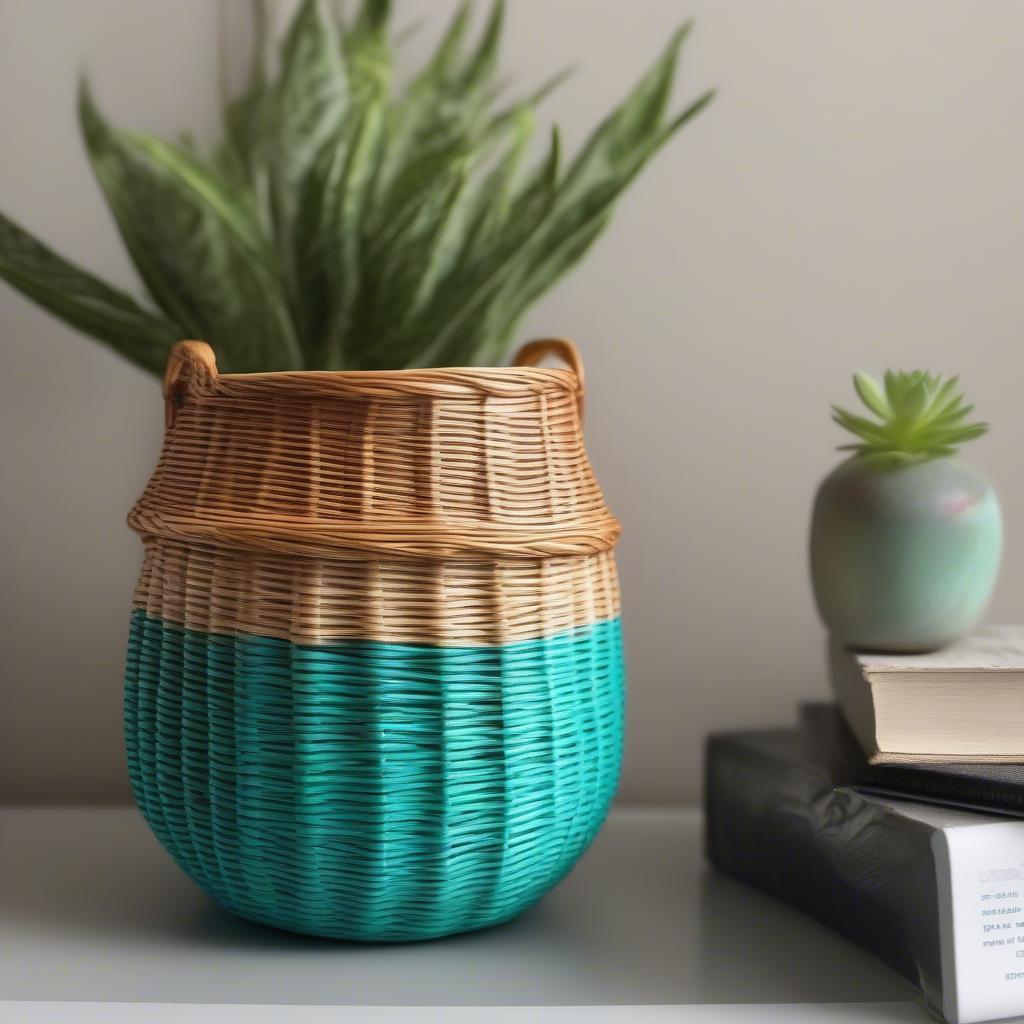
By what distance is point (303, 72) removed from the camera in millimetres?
663

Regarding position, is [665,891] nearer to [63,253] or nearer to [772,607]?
[772,607]

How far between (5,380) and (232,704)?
426mm

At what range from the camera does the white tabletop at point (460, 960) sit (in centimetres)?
49

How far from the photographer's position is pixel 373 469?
519 millimetres

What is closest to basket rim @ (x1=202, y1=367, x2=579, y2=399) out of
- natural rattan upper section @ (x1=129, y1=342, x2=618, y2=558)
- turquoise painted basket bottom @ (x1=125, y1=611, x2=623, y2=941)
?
natural rattan upper section @ (x1=129, y1=342, x2=618, y2=558)

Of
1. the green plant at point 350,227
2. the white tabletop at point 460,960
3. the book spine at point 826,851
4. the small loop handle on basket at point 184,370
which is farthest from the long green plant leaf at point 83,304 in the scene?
the book spine at point 826,851

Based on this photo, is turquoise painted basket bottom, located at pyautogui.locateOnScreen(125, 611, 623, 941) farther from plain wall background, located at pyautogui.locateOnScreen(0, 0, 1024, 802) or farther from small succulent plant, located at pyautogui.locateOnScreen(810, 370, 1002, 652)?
plain wall background, located at pyautogui.locateOnScreen(0, 0, 1024, 802)

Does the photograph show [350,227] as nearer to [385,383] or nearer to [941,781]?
[385,383]

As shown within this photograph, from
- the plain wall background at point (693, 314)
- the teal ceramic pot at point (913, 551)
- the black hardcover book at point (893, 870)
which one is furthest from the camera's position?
the plain wall background at point (693, 314)

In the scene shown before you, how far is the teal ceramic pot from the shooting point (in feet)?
1.98

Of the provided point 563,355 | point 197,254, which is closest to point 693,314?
point 563,355

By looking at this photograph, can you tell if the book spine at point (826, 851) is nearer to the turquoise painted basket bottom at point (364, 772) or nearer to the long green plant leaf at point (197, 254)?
the turquoise painted basket bottom at point (364, 772)

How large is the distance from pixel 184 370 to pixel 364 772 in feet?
0.71

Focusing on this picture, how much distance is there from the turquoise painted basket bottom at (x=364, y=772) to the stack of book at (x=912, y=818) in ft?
0.45
